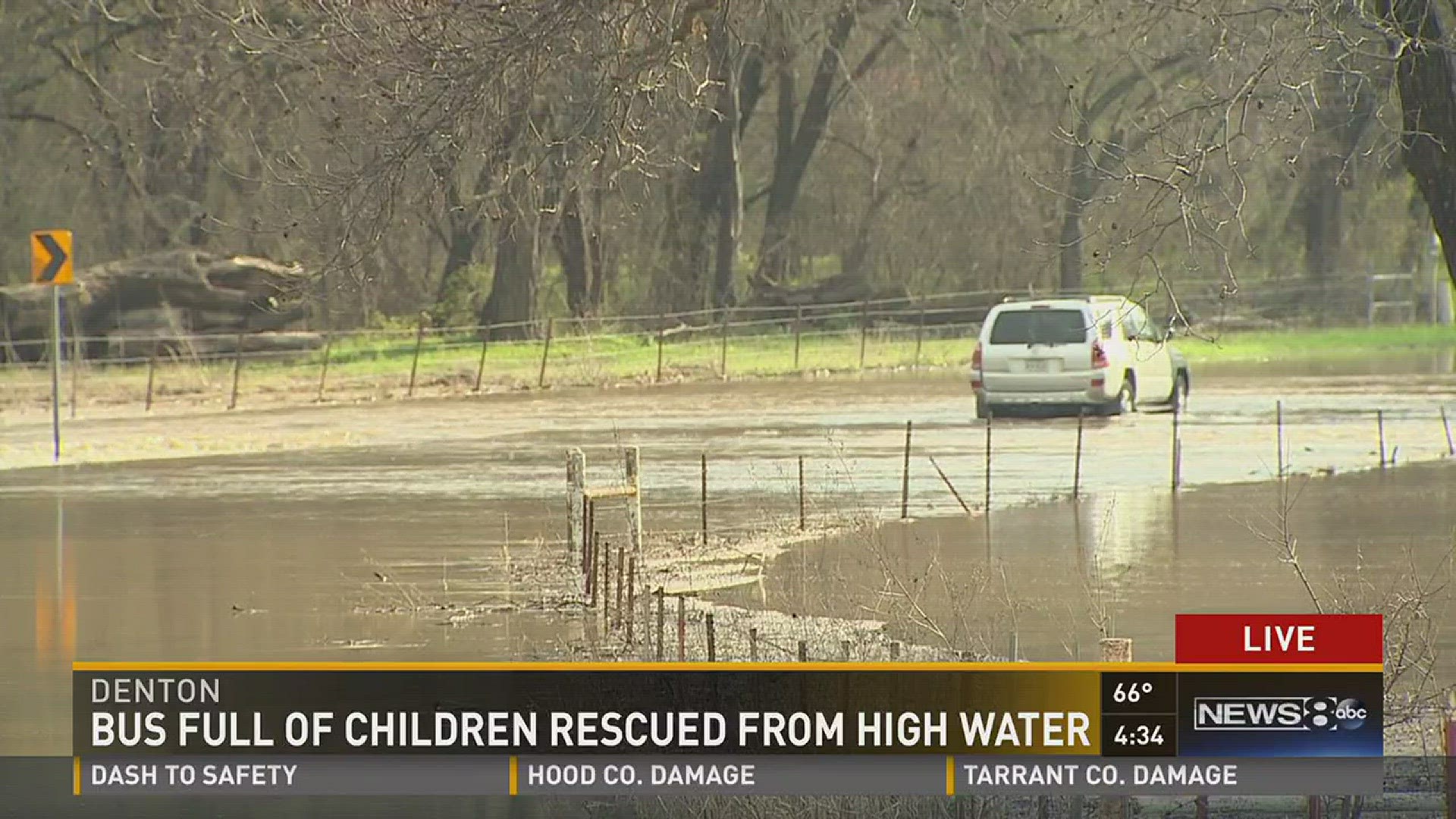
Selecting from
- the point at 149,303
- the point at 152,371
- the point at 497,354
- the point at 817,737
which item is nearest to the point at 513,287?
the point at 497,354

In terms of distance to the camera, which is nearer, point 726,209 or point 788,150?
point 726,209

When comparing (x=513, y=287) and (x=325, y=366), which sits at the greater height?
(x=513, y=287)

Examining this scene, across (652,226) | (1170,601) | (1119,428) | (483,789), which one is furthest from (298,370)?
(483,789)

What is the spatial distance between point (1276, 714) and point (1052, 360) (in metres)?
25.0

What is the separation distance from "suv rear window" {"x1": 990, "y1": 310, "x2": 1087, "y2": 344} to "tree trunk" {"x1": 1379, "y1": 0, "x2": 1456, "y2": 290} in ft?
62.3

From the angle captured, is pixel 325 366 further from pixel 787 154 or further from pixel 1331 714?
pixel 1331 714

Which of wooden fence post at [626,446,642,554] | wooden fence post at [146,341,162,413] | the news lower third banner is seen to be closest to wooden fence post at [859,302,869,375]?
wooden fence post at [146,341,162,413]

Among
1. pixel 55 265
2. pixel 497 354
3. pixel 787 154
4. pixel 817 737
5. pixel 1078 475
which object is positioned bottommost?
pixel 817 737

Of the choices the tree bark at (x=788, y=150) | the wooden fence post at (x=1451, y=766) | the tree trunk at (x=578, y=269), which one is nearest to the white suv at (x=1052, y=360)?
the tree trunk at (x=578, y=269)

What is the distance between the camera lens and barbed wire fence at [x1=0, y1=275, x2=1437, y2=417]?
138 ft

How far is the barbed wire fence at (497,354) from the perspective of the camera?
41.9 meters

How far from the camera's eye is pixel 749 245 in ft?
268

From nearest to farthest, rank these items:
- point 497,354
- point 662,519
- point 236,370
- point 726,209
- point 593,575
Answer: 1. point 593,575
2. point 662,519
3. point 236,370
4. point 497,354
5. point 726,209

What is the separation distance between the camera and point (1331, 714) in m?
9.39
